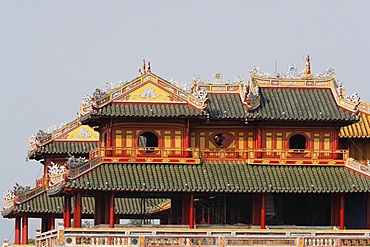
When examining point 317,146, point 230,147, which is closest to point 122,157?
point 230,147

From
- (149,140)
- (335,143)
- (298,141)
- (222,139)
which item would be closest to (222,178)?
(222,139)

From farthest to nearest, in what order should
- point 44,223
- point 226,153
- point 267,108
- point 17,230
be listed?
point 17,230 → point 44,223 → point 267,108 → point 226,153

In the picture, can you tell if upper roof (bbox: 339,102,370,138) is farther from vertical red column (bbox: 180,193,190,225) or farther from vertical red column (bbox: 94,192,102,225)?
vertical red column (bbox: 94,192,102,225)

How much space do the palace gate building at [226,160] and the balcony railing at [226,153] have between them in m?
0.05

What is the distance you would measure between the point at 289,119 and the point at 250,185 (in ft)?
14.6

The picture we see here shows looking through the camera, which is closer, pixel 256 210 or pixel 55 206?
pixel 256 210

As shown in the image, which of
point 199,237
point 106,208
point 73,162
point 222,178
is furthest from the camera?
point 106,208

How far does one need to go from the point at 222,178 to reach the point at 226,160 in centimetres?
186

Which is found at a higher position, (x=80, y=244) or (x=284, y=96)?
(x=284, y=96)

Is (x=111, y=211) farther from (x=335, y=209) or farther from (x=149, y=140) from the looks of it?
(x=335, y=209)

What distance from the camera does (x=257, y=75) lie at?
68125mm

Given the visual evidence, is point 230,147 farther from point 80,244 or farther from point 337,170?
point 80,244

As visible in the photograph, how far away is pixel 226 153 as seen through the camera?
2606 inches

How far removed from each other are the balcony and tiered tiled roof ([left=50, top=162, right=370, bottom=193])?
1.03 ft
